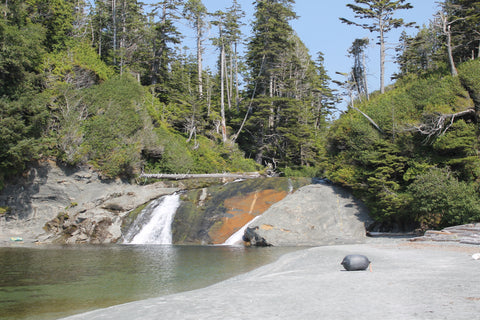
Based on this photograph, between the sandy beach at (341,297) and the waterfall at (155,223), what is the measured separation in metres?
13.7

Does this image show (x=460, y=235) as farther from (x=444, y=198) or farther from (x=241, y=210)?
(x=241, y=210)

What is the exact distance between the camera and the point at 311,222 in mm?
22828

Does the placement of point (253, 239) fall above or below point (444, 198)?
below

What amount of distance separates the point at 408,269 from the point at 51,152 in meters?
24.4

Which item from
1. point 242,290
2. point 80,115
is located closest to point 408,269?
point 242,290

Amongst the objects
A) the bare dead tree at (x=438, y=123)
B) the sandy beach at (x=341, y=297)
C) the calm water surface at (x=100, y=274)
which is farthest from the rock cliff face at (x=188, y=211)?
the sandy beach at (x=341, y=297)

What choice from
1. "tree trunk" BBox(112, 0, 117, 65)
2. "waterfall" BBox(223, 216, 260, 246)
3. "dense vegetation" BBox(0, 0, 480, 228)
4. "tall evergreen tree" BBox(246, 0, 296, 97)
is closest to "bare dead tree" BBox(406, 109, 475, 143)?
"dense vegetation" BBox(0, 0, 480, 228)

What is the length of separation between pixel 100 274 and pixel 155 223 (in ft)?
40.2

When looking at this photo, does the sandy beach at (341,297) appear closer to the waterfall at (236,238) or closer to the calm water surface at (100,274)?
the calm water surface at (100,274)

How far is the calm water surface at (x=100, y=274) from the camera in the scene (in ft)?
31.0

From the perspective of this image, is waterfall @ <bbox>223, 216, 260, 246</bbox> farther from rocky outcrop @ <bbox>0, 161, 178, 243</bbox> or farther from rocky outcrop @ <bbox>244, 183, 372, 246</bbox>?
rocky outcrop @ <bbox>0, 161, 178, 243</bbox>

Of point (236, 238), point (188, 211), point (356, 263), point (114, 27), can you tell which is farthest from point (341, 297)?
point (114, 27)

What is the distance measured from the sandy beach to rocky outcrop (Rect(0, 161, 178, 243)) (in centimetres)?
1642

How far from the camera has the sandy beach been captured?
6117mm
